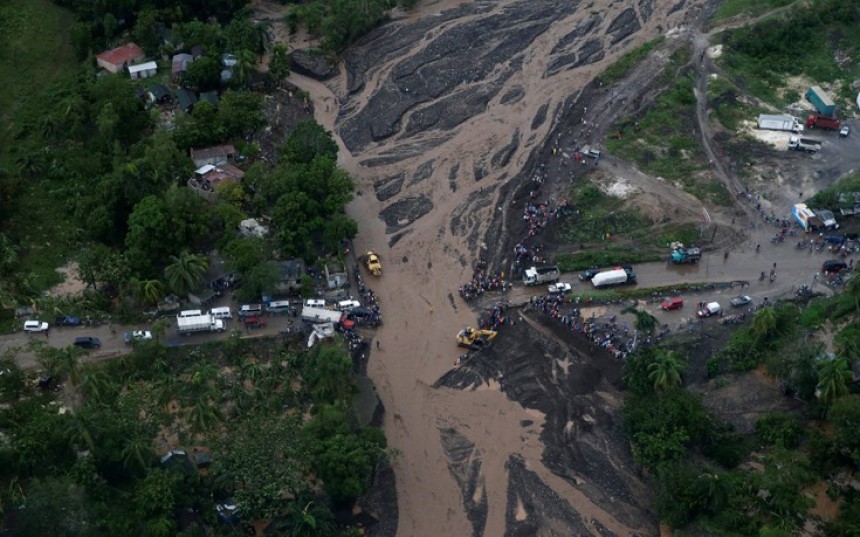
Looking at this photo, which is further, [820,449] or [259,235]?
[259,235]

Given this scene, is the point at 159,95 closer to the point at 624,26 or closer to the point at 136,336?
the point at 136,336

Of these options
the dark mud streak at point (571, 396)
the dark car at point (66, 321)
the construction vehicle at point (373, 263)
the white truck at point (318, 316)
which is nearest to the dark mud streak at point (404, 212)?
the construction vehicle at point (373, 263)

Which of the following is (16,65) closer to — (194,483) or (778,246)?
(194,483)

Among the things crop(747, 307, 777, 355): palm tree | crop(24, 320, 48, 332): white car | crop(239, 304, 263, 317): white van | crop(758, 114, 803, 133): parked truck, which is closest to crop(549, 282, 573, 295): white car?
crop(747, 307, 777, 355): palm tree

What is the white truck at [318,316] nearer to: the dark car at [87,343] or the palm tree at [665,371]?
the dark car at [87,343]

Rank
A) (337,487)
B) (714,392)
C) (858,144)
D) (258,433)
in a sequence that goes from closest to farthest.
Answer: (337,487) < (258,433) < (714,392) < (858,144)

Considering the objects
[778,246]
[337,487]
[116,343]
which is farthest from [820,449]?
[116,343]

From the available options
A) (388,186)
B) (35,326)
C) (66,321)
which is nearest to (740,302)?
(388,186)
